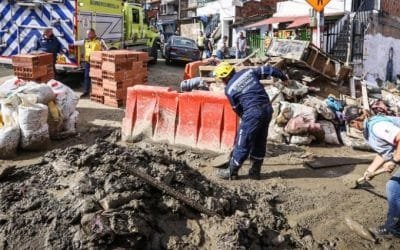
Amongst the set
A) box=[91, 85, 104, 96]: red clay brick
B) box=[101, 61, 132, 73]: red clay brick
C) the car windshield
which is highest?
the car windshield

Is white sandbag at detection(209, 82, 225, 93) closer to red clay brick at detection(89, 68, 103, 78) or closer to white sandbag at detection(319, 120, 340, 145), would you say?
white sandbag at detection(319, 120, 340, 145)

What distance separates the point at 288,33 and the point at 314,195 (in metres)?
16.5

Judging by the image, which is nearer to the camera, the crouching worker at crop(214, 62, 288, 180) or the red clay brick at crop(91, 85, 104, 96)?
the crouching worker at crop(214, 62, 288, 180)

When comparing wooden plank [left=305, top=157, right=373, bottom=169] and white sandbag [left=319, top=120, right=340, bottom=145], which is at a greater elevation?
white sandbag [left=319, top=120, right=340, bottom=145]

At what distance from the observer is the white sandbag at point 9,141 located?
7066 millimetres

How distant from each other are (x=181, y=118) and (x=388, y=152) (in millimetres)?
3648

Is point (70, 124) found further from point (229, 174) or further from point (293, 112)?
point (293, 112)

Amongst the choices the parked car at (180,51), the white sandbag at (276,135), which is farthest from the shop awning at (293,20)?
the white sandbag at (276,135)

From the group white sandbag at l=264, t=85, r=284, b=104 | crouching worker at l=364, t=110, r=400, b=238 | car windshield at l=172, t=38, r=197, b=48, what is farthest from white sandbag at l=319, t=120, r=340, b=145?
car windshield at l=172, t=38, r=197, b=48

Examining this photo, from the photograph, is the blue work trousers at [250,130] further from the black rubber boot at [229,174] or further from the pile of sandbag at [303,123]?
the pile of sandbag at [303,123]

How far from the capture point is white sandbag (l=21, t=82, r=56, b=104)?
771 cm

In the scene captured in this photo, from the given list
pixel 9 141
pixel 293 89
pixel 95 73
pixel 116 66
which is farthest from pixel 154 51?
pixel 9 141

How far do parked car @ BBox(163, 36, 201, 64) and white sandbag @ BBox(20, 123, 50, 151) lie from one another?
13.4 meters

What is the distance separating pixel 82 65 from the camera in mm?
12812
